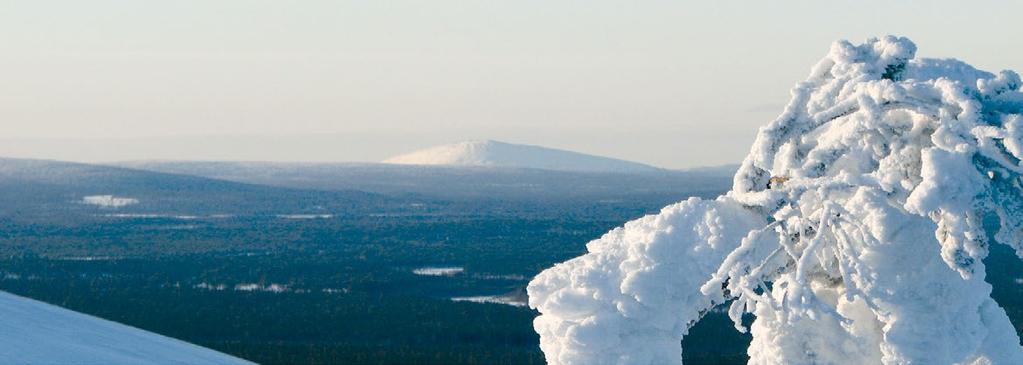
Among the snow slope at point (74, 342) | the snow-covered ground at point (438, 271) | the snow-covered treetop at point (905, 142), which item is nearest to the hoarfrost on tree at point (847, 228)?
the snow-covered treetop at point (905, 142)

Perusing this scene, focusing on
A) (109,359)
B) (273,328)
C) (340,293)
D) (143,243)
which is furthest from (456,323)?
(143,243)

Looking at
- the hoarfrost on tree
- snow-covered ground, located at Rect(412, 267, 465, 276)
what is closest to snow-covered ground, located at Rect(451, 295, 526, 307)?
snow-covered ground, located at Rect(412, 267, 465, 276)

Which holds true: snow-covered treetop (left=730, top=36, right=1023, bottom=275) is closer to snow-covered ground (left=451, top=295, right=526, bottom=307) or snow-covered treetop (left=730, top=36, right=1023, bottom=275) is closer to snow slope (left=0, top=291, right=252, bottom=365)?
snow slope (left=0, top=291, right=252, bottom=365)

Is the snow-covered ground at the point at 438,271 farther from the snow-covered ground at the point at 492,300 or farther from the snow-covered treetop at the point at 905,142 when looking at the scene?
the snow-covered treetop at the point at 905,142

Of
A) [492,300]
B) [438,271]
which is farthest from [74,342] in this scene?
[438,271]

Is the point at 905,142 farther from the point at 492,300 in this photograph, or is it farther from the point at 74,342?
the point at 492,300

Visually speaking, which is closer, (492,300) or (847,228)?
(847,228)

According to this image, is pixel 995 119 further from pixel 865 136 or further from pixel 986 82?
pixel 865 136

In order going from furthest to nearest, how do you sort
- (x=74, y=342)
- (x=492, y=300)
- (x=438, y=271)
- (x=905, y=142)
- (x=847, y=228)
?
(x=438, y=271)
(x=492, y=300)
(x=74, y=342)
(x=847, y=228)
(x=905, y=142)
